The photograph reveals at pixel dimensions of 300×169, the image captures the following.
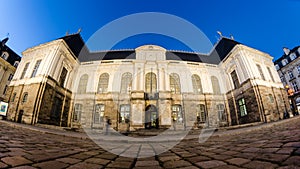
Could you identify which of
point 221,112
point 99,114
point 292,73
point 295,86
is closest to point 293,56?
point 292,73

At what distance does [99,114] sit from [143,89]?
567 centimetres

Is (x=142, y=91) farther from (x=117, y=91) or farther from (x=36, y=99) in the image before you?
(x=36, y=99)

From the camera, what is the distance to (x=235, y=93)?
52.4ft

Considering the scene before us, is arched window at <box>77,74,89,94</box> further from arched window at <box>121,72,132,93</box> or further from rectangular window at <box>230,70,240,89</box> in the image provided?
rectangular window at <box>230,70,240,89</box>

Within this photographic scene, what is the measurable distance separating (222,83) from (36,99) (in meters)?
20.2

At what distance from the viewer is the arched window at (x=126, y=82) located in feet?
52.6

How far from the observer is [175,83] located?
55.0ft

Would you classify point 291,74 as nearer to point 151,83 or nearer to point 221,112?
point 221,112

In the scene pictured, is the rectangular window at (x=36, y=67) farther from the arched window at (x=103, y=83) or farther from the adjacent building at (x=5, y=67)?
the adjacent building at (x=5, y=67)

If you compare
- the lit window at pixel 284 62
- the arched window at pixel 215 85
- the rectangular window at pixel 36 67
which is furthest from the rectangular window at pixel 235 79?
the rectangular window at pixel 36 67

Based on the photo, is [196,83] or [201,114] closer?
[201,114]

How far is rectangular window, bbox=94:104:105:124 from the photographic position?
15.0 m

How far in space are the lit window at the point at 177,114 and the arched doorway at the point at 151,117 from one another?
77.8 inches

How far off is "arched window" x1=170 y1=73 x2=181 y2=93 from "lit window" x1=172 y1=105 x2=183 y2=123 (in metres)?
1.96
